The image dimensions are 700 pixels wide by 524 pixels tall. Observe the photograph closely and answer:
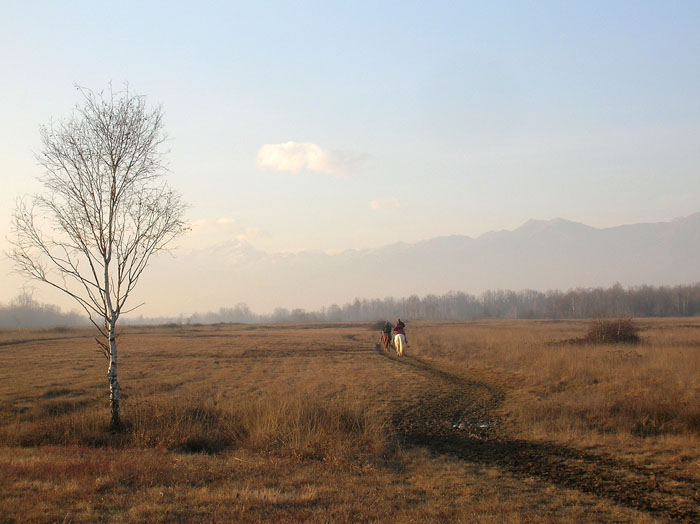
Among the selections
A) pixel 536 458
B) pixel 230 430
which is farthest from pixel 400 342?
pixel 536 458

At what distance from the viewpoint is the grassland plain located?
7.01 metres

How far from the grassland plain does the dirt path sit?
0.06 meters

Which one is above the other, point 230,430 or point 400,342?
point 230,430

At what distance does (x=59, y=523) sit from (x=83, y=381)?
2031 cm

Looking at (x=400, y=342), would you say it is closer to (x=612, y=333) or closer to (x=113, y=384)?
(x=612, y=333)

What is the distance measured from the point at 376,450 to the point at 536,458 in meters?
3.60

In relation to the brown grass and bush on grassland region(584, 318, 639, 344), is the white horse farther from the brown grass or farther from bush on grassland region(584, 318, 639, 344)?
bush on grassland region(584, 318, 639, 344)

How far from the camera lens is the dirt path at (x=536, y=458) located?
26.2 feet

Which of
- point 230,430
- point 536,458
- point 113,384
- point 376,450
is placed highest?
point 113,384

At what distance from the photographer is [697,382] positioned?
1593 cm

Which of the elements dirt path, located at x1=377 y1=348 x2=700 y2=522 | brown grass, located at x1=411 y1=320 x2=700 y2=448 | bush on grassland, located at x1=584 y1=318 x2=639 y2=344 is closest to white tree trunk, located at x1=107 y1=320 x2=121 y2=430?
dirt path, located at x1=377 y1=348 x2=700 y2=522

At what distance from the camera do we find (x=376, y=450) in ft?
35.4

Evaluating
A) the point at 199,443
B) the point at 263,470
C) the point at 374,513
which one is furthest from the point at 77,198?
the point at 374,513

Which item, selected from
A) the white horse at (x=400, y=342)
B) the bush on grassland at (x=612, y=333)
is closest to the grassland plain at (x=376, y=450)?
the bush on grassland at (x=612, y=333)
